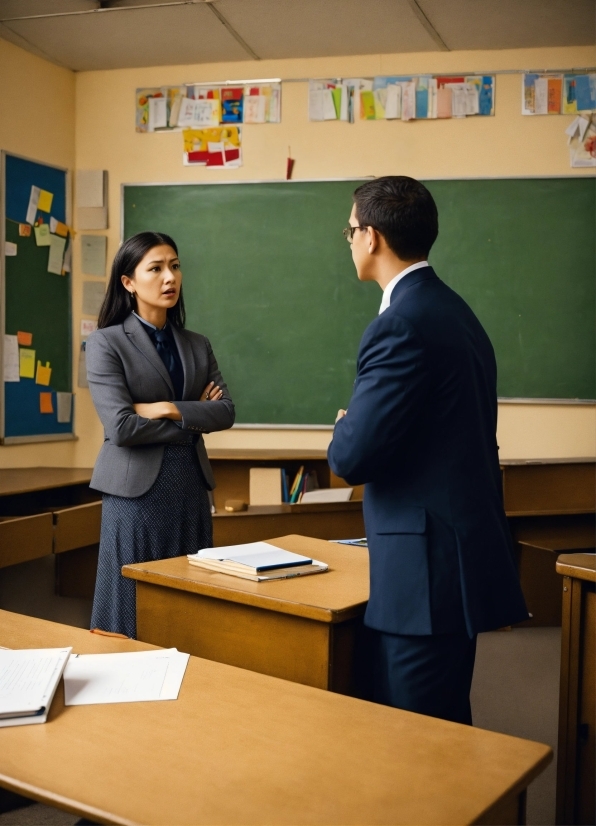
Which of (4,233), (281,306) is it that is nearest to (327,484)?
(281,306)

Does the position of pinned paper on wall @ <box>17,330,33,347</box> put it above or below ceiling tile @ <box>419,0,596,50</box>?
below

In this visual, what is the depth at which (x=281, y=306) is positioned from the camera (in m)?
4.86

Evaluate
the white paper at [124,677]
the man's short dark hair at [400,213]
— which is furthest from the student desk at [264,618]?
the man's short dark hair at [400,213]

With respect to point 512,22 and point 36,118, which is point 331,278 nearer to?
point 512,22

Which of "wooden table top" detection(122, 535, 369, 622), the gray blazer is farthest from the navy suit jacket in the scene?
the gray blazer

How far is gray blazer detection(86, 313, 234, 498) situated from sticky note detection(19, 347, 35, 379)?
2.11 meters

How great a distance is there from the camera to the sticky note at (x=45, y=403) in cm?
481

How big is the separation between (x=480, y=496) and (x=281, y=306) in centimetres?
330

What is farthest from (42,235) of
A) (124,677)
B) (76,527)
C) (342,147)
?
(124,677)

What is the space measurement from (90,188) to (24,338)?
0.96 meters

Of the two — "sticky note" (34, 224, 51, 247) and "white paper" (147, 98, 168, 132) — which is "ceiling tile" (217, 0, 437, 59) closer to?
"white paper" (147, 98, 168, 132)

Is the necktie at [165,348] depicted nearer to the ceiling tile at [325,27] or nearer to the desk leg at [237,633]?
the desk leg at [237,633]

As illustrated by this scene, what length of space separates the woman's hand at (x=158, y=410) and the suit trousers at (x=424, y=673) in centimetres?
119

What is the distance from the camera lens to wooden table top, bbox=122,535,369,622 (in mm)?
1764
